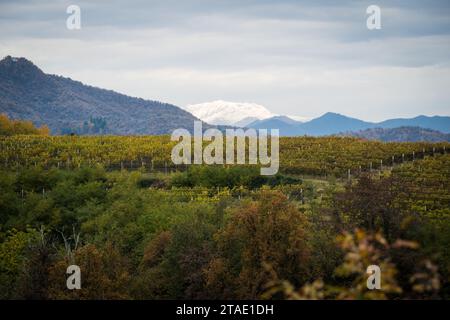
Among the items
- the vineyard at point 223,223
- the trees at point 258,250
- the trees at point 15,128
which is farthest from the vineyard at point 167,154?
the trees at point 258,250

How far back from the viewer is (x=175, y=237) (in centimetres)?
2919

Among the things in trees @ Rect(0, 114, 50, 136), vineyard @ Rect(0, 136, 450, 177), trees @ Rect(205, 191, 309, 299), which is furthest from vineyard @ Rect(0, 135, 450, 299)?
trees @ Rect(0, 114, 50, 136)

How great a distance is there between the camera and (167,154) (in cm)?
6694

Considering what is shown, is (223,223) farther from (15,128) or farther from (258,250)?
(15,128)

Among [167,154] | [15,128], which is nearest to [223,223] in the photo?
[167,154]

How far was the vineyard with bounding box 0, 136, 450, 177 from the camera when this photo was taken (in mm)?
58312

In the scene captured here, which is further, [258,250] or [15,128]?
[15,128]

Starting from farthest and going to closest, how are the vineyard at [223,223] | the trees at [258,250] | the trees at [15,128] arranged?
the trees at [15,128] → the trees at [258,250] → the vineyard at [223,223]

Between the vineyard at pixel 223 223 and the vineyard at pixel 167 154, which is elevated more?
the vineyard at pixel 167 154

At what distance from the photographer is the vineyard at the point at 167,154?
58.3m

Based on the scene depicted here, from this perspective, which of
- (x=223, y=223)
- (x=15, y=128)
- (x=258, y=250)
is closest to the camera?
(x=258, y=250)

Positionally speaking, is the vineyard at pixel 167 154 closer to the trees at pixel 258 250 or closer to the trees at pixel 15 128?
the trees at pixel 15 128

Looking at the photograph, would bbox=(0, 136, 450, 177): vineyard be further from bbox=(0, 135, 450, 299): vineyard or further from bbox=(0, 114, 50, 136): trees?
bbox=(0, 114, 50, 136): trees
